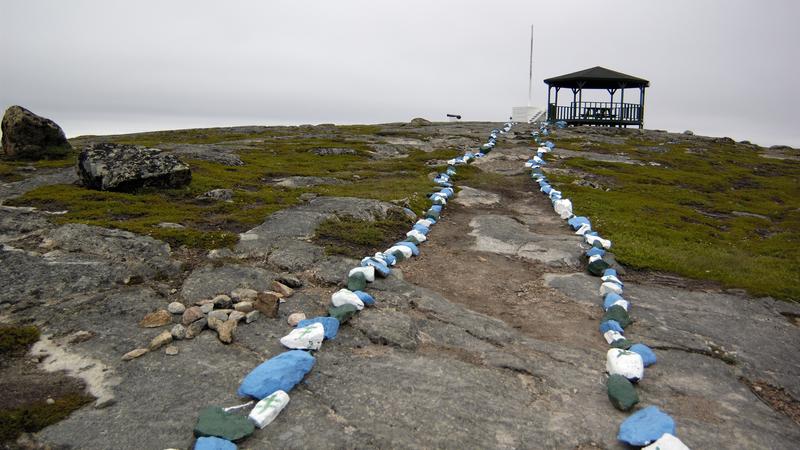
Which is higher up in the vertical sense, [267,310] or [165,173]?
[165,173]

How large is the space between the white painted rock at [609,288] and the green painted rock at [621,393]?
3328 mm

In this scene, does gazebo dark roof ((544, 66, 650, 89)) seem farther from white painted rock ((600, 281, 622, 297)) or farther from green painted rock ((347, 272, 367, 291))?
green painted rock ((347, 272, 367, 291))

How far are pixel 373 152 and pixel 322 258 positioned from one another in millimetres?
19837

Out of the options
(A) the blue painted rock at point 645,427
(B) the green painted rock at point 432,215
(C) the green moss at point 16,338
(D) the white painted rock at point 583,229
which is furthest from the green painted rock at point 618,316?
(C) the green moss at point 16,338

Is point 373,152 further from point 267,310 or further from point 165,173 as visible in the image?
point 267,310

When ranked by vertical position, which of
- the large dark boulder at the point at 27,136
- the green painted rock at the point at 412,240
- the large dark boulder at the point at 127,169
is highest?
the large dark boulder at the point at 27,136

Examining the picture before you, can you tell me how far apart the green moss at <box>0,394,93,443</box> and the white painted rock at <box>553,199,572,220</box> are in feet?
44.1

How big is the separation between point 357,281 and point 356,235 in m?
2.93

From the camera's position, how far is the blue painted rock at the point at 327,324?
7191 millimetres

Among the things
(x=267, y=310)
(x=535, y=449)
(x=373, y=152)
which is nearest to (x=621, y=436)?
(x=535, y=449)

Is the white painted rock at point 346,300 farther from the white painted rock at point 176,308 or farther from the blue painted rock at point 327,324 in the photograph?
the white painted rock at point 176,308

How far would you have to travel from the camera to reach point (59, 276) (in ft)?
26.3

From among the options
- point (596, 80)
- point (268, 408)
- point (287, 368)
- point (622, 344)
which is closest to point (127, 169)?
point (287, 368)

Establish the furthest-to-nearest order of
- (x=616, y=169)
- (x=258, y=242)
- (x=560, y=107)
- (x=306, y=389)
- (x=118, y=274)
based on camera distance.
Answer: (x=560, y=107), (x=616, y=169), (x=258, y=242), (x=118, y=274), (x=306, y=389)
